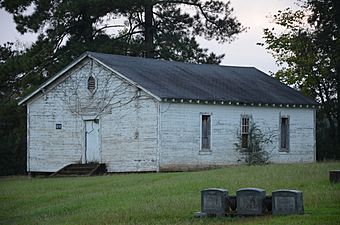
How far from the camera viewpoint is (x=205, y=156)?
3944 cm

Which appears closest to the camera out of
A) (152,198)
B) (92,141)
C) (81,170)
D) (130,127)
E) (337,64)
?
(152,198)

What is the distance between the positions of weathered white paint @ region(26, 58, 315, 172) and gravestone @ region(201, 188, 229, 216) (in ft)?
58.6

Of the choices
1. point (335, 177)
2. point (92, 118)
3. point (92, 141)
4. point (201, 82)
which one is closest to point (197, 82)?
point (201, 82)

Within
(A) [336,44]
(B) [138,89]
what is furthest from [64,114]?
(A) [336,44]

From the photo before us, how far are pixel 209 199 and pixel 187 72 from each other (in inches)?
995

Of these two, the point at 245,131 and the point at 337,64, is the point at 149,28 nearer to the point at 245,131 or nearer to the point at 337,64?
the point at 337,64

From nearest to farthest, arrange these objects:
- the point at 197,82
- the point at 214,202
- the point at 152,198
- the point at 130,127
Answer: the point at 214,202 → the point at 152,198 → the point at 130,127 → the point at 197,82

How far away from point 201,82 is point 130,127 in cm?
584

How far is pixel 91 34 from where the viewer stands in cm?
5500

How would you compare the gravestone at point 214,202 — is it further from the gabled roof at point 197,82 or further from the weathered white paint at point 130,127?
the weathered white paint at point 130,127

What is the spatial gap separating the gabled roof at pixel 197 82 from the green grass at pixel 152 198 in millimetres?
7426

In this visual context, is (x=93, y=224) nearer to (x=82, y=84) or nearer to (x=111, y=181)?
(x=111, y=181)

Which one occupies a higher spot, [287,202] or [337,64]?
[337,64]

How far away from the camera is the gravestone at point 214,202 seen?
19.2 m
